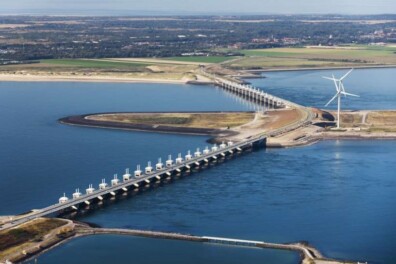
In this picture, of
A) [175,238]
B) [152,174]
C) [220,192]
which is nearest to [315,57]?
[152,174]

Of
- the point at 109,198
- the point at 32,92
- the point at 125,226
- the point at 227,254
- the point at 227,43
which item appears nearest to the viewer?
the point at 227,254

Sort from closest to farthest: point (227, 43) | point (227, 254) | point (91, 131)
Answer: point (227, 254) < point (91, 131) < point (227, 43)

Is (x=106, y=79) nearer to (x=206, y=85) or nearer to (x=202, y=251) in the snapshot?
(x=206, y=85)

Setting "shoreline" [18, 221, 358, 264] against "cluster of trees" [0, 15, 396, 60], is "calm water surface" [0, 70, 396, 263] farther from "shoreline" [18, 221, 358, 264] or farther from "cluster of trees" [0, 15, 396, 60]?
"cluster of trees" [0, 15, 396, 60]

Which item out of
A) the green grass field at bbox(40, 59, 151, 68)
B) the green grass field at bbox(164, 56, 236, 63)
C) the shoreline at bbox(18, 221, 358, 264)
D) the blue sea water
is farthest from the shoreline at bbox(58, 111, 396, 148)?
the green grass field at bbox(164, 56, 236, 63)

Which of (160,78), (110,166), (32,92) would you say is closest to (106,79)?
(160,78)

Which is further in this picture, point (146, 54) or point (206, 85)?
point (146, 54)

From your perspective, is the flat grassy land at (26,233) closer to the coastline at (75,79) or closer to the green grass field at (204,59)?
the coastline at (75,79)
